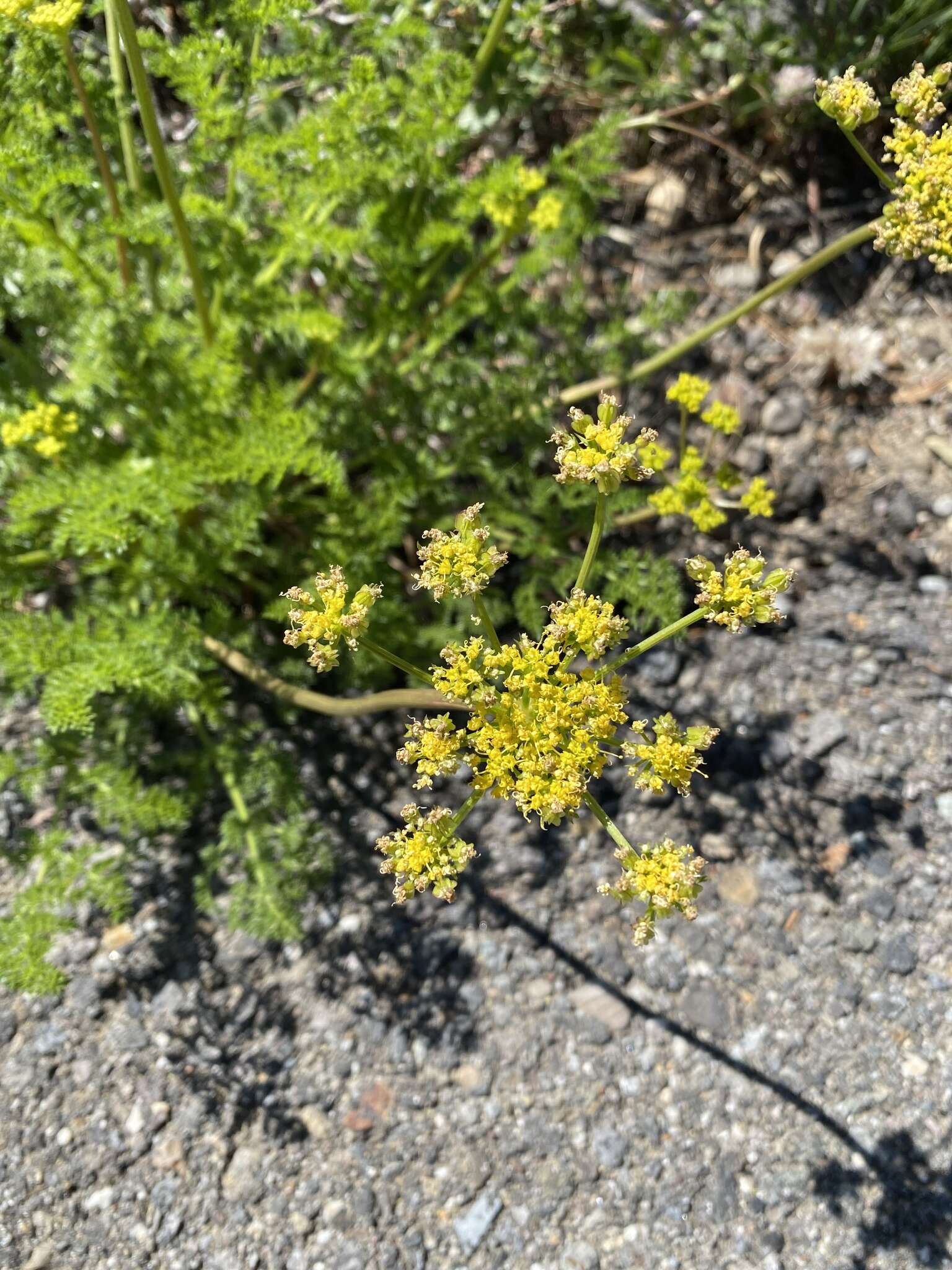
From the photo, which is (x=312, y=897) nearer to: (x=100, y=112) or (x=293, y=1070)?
(x=293, y=1070)

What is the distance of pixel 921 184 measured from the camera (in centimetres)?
268

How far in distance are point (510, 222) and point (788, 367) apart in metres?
1.85

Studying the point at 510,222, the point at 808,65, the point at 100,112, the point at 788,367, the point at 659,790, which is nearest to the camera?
the point at 659,790

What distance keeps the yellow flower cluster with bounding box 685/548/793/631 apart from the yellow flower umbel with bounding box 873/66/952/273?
3.21 feet

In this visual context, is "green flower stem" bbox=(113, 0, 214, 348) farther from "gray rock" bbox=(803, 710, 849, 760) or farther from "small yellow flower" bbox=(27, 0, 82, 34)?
"gray rock" bbox=(803, 710, 849, 760)

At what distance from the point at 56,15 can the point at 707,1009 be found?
373 centimetres

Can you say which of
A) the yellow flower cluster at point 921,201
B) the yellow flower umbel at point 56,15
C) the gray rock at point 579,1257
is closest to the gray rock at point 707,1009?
the gray rock at point 579,1257

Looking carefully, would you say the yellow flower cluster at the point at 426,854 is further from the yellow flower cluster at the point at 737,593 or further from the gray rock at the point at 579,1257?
the gray rock at the point at 579,1257

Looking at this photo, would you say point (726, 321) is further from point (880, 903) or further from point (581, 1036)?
point (581, 1036)

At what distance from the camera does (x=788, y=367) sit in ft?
15.6

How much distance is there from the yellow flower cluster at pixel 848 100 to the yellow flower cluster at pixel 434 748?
6.55 ft

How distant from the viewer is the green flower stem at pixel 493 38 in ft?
10.4

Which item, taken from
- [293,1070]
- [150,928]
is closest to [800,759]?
[293,1070]

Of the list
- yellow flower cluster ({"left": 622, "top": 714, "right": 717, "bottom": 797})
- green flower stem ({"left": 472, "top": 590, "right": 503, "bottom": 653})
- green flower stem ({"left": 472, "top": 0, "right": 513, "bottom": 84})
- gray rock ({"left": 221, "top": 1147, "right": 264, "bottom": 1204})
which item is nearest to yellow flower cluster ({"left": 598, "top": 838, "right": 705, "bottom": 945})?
yellow flower cluster ({"left": 622, "top": 714, "right": 717, "bottom": 797})
